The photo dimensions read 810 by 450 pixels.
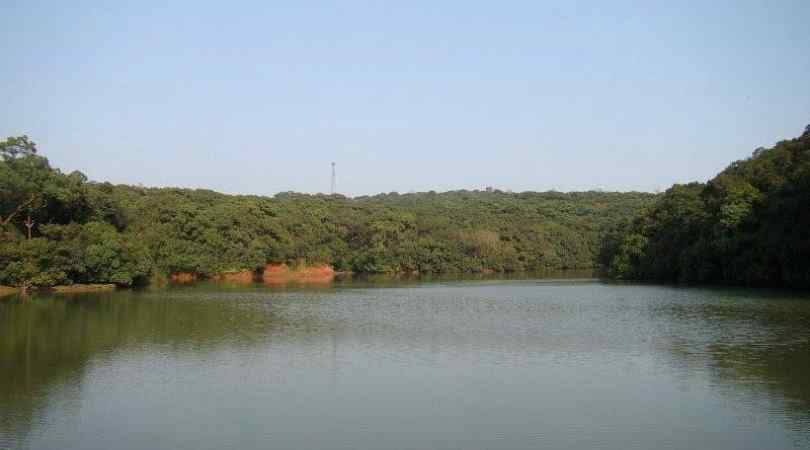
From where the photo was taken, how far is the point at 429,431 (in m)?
11.7

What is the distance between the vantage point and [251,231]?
69.8 meters

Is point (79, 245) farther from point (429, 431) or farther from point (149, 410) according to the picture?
point (429, 431)

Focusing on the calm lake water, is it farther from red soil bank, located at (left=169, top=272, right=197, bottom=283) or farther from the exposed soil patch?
the exposed soil patch

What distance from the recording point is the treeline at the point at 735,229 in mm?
40469

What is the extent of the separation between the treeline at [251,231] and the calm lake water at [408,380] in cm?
1780

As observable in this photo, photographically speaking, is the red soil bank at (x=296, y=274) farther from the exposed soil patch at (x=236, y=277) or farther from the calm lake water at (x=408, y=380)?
the calm lake water at (x=408, y=380)

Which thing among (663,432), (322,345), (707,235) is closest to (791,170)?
(707,235)

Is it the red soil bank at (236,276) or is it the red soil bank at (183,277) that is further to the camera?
the red soil bank at (236,276)

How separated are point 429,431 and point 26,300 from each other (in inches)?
1238

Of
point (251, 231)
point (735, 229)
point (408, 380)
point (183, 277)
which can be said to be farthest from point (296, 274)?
point (408, 380)

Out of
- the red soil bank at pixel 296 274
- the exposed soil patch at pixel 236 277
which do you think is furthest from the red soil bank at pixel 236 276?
the red soil bank at pixel 296 274

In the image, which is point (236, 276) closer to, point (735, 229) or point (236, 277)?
point (236, 277)

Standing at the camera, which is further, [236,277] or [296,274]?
[296,274]

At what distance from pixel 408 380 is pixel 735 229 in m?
36.3
